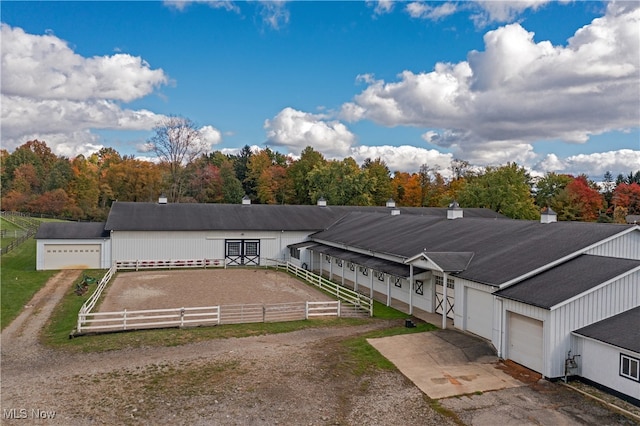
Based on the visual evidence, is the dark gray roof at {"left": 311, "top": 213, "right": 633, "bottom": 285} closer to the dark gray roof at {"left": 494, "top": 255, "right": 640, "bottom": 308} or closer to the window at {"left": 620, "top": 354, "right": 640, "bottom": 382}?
the dark gray roof at {"left": 494, "top": 255, "right": 640, "bottom": 308}

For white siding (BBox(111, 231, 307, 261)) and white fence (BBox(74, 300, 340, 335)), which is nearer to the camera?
white fence (BBox(74, 300, 340, 335))

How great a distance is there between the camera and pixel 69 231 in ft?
102

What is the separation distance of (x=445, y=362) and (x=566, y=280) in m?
4.33

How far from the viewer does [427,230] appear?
83.4 ft

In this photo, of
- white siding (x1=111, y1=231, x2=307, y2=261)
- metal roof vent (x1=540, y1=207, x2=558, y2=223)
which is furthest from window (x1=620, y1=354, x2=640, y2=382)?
white siding (x1=111, y1=231, x2=307, y2=261)

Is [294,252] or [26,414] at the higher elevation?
[294,252]

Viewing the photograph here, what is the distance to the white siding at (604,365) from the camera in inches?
436

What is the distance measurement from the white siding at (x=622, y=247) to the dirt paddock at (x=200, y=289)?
39.5 ft

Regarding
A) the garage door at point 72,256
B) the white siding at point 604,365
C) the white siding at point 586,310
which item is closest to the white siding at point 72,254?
the garage door at point 72,256

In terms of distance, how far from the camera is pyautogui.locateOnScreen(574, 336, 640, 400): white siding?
1109 centimetres

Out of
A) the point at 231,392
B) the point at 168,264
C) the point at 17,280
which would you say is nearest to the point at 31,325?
the point at 17,280

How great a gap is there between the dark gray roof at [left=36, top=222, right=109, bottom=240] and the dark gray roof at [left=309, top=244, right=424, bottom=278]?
15074 mm

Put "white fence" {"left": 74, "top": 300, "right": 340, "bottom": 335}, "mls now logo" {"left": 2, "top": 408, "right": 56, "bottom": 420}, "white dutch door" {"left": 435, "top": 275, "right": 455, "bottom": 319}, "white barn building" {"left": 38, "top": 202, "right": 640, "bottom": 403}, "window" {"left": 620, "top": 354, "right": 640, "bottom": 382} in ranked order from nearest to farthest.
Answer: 1. "mls now logo" {"left": 2, "top": 408, "right": 56, "bottom": 420}
2. "window" {"left": 620, "top": 354, "right": 640, "bottom": 382}
3. "white barn building" {"left": 38, "top": 202, "right": 640, "bottom": 403}
4. "white fence" {"left": 74, "top": 300, "right": 340, "bottom": 335}
5. "white dutch door" {"left": 435, "top": 275, "right": 455, "bottom": 319}

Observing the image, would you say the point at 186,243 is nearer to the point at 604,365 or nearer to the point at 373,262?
the point at 373,262
